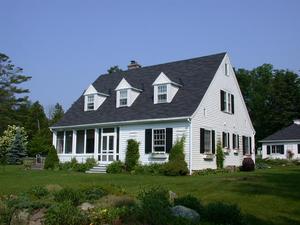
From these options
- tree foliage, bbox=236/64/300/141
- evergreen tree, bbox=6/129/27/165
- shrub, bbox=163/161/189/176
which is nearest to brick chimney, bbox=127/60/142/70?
shrub, bbox=163/161/189/176

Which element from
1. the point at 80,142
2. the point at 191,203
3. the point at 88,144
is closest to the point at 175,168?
the point at 88,144

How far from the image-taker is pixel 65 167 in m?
27.5

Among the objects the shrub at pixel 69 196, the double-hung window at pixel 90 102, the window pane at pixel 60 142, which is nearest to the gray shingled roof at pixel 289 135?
the double-hung window at pixel 90 102

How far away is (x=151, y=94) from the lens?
1066 inches

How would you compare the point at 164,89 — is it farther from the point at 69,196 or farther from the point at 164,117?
the point at 69,196

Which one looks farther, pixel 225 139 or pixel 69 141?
pixel 69 141

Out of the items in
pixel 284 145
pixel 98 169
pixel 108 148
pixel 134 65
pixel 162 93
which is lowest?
pixel 98 169

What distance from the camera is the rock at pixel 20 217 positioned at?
8.47m

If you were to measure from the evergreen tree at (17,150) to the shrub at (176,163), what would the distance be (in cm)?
2679

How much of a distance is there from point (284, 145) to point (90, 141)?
2736 centimetres

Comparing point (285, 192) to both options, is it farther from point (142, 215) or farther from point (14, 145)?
point (14, 145)

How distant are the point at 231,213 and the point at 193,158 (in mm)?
14938

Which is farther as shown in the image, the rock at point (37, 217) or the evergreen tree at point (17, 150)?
the evergreen tree at point (17, 150)

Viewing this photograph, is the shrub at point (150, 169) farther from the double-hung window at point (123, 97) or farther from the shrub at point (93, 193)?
the shrub at point (93, 193)
